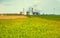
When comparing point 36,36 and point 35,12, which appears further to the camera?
point 35,12

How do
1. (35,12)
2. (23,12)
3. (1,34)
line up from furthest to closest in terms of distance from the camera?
(35,12)
(23,12)
(1,34)

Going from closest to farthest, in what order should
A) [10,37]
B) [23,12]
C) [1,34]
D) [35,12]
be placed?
[10,37]
[1,34]
[23,12]
[35,12]

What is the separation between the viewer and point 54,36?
2122 centimetres

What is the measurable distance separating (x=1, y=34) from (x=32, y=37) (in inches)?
139

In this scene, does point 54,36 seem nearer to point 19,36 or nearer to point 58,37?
point 58,37

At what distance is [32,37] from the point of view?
20344mm

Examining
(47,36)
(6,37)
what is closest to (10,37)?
(6,37)

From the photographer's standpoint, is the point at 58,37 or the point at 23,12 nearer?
the point at 58,37

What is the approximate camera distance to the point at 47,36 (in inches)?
835

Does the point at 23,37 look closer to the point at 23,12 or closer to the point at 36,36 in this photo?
the point at 36,36

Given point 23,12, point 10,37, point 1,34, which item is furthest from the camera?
point 23,12

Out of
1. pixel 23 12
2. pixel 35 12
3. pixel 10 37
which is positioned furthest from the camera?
pixel 35 12

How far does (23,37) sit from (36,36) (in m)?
1.45

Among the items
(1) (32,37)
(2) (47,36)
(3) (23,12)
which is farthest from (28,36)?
(3) (23,12)
